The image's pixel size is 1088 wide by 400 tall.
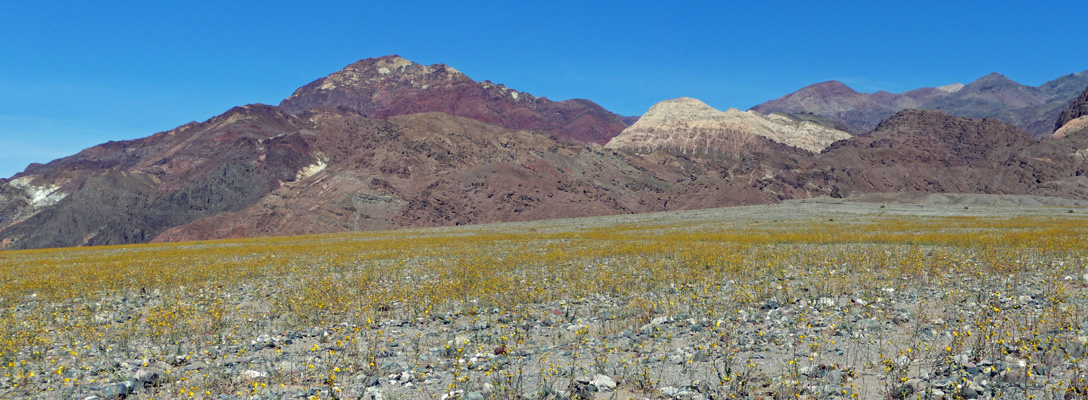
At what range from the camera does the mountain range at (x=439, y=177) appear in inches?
3745

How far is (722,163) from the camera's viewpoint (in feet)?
490

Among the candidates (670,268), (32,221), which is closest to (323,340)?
(670,268)

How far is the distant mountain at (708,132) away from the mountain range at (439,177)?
5.21 meters

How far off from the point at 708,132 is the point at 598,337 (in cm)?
16324

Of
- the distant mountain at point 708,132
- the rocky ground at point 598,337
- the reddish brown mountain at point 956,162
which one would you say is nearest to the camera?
the rocky ground at point 598,337

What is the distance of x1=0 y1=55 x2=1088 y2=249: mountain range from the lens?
9512 cm

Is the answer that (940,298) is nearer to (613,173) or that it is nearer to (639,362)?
(639,362)

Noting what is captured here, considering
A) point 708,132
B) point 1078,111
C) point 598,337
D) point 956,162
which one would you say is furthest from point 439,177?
point 1078,111

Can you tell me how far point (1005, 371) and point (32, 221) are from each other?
5446 inches

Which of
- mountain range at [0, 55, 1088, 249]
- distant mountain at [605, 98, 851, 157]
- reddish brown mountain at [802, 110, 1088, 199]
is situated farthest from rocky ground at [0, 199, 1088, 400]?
distant mountain at [605, 98, 851, 157]

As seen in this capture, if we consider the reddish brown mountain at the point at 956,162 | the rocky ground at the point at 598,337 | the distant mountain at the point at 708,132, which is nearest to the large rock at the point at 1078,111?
the reddish brown mountain at the point at 956,162

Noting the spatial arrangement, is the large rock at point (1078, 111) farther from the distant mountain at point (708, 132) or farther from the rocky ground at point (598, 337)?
the rocky ground at point (598, 337)

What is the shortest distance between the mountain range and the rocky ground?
75.8 meters

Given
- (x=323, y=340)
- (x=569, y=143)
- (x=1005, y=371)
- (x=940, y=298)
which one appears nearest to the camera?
(x=1005, y=371)
